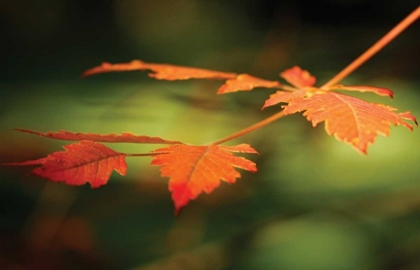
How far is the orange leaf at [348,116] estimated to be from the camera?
11.7 inches

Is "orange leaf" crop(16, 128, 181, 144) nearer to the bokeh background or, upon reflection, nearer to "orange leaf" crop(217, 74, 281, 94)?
"orange leaf" crop(217, 74, 281, 94)

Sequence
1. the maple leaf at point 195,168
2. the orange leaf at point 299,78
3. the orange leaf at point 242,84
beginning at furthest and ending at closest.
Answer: the orange leaf at point 299,78 → the orange leaf at point 242,84 → the maple leaf at point 195,168

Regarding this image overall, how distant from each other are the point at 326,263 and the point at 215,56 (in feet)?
2.87

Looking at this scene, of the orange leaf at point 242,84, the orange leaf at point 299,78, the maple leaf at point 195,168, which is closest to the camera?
the maple leaf at point 195,168

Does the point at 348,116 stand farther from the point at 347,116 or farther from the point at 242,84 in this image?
the point at 242,84

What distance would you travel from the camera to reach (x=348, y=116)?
1.06ft

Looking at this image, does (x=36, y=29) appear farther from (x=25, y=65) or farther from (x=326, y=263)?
(x=326, y=263)

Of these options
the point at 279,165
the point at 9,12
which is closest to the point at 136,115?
the point at 279,165

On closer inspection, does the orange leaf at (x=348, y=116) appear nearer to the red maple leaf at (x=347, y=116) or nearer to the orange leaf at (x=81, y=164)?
the red maple leaf at (x=347, y=116)

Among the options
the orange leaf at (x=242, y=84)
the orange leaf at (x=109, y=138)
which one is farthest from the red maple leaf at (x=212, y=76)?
the orange leaf at (x=109, y=138)

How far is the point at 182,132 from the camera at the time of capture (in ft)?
2.91

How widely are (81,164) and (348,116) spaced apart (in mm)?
193

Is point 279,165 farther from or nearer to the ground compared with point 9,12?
nearer to the ground

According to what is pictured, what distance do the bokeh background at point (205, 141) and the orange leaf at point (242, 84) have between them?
24cm
